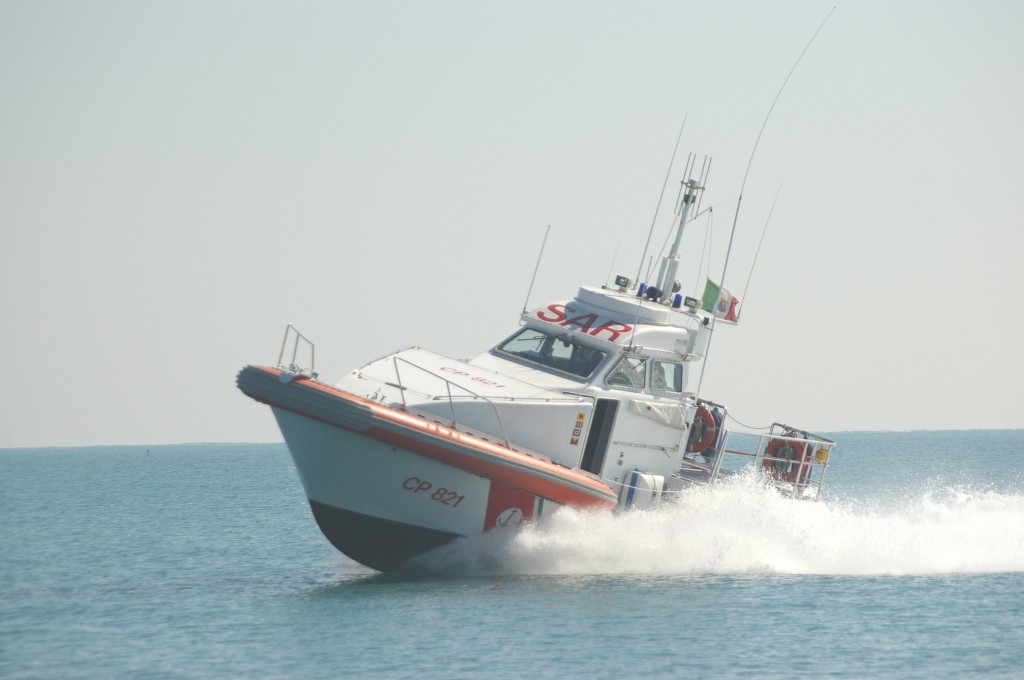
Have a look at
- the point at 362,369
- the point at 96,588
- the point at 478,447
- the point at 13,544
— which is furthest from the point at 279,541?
the point at 478,447

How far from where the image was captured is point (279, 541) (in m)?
23.8

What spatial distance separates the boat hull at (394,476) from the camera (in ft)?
45.1

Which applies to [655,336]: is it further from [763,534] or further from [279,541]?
[279,541]

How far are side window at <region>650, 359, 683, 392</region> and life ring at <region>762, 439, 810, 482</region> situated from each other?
2.35 meters

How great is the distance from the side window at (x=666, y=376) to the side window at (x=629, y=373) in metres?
0.20

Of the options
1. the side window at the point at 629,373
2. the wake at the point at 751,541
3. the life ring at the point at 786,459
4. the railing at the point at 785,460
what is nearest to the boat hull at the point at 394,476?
the wake at the point at 751,541

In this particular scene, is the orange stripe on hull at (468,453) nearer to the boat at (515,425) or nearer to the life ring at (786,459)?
the boat at (515,425)

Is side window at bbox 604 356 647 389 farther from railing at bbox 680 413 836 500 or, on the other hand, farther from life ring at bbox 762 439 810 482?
life ring at bbox 762 439 810 482

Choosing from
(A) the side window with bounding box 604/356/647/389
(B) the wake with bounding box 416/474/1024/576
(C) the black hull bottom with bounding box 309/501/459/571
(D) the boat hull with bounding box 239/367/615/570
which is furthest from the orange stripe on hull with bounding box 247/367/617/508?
(A) the side window with bounding box 604/356/647/389

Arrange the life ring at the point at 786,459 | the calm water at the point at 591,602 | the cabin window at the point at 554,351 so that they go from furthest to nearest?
1. the life ring at the point at 786,459
2. the cabin window at the point at 554,351
3. the calm water at the point at 591,602

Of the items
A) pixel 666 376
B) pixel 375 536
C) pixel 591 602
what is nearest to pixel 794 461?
pixel 666 376

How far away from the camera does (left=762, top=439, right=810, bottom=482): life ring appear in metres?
18.8

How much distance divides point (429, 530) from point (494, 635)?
186cm

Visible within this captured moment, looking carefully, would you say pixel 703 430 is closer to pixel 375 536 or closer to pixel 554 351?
pixel 554 351
